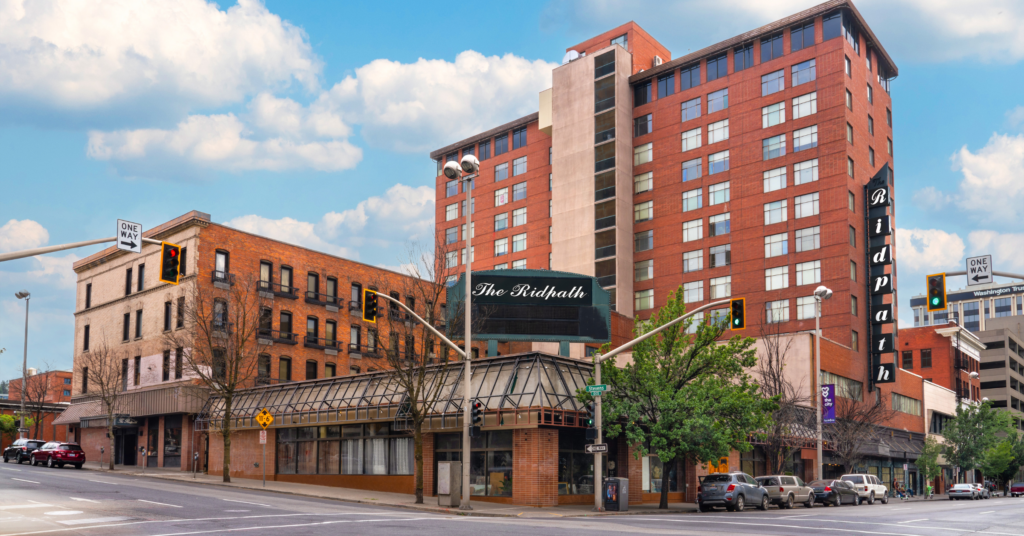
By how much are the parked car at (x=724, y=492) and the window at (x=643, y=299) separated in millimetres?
45804

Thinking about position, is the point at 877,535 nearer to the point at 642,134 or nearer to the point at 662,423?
the point at 662,423

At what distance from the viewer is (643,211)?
82688mm

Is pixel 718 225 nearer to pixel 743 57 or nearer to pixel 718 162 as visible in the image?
pixel 718 162

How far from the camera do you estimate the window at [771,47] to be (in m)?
74.4

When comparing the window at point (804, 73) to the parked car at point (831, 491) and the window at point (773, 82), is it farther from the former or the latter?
the parked car at point (831, 491)

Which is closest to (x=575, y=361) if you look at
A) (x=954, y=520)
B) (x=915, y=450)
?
(x=954, y=520)

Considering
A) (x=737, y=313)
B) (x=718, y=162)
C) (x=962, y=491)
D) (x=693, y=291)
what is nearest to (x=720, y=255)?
(x=693, y=291)

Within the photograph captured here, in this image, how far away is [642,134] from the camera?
274 ft

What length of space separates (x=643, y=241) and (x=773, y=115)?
16.8 metres

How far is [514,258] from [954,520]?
6522 cm

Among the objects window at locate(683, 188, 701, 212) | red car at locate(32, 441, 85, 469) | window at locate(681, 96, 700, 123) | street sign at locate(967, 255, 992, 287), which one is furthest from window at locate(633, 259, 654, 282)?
street sign at locate(967, 255, 992, 287)

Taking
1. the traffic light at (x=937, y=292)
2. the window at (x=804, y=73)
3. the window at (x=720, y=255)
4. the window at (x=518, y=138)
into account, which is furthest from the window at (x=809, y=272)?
the traffic light at (x=937, y=292)

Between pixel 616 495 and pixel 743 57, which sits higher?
pixel 743 57

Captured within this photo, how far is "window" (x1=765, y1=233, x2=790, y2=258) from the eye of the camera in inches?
2837
